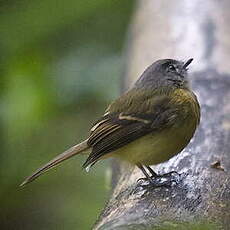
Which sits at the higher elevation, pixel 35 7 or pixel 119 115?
pixel 35 7

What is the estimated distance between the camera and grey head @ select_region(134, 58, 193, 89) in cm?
537

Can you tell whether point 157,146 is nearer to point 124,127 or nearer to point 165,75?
point 124,127

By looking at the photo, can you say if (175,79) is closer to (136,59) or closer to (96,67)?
(136,59)

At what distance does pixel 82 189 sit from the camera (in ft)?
22.7

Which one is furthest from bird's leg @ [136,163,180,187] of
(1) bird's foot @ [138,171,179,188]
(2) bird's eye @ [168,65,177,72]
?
(2) bird's eye @ [168,65,177,72]

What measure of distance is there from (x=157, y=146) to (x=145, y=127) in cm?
14

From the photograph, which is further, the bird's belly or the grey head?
the grey head

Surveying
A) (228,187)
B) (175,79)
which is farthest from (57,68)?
(228,187)

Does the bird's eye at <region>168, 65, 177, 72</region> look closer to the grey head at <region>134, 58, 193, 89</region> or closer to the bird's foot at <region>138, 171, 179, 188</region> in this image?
the grey head at <region>134, 58, 193, 89</region>

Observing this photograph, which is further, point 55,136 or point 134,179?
point 55,136

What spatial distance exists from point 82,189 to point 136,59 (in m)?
1.22

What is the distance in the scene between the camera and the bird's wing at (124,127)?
5.00m

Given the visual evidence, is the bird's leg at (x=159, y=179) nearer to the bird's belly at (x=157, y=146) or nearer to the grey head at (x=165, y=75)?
the bird's belly at (x=157, y=146)

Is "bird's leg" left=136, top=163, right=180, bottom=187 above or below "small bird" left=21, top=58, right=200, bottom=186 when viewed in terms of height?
below
